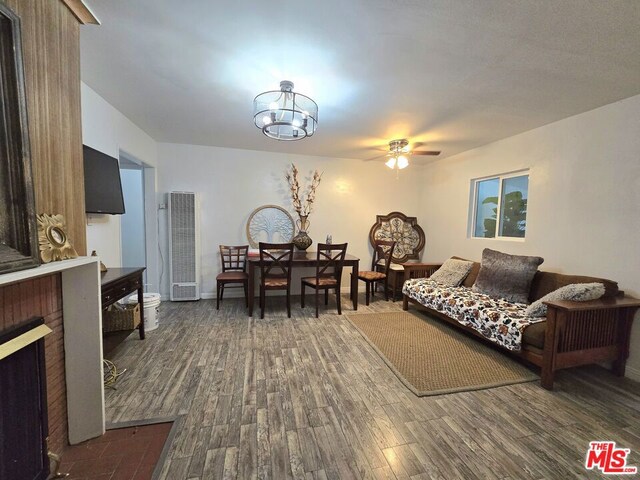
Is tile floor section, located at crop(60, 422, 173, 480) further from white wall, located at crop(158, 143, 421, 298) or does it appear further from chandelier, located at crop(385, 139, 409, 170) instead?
chandelier, located at crop(385, 139, 409, 170)

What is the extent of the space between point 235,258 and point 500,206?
3.87 m

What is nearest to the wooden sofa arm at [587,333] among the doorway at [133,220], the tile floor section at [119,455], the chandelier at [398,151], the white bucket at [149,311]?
the chandelier at [398,151]

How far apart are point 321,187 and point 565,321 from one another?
3.39 metres

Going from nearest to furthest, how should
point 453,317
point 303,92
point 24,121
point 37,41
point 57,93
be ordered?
point 24,121 → point 37,41 → point 57,93 → point 303,92 → point 453,317

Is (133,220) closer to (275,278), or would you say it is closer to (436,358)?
(275,278)

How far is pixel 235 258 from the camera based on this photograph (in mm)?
3977

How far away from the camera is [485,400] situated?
182 centimetres

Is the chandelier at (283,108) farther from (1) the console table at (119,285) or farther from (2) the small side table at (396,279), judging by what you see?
(2) the small side table at (396,279)

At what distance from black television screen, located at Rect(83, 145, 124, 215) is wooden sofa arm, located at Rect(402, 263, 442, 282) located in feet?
11.8

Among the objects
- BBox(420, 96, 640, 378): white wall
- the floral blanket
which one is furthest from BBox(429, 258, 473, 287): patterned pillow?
BBox(420, 96, 640, 378): white wall

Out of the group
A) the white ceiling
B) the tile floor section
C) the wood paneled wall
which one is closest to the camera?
the wood paneled wall

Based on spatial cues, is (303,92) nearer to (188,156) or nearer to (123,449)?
(188,156)

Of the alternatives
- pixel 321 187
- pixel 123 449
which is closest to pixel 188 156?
pixel 321 187

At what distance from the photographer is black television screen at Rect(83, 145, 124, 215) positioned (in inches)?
80.8
